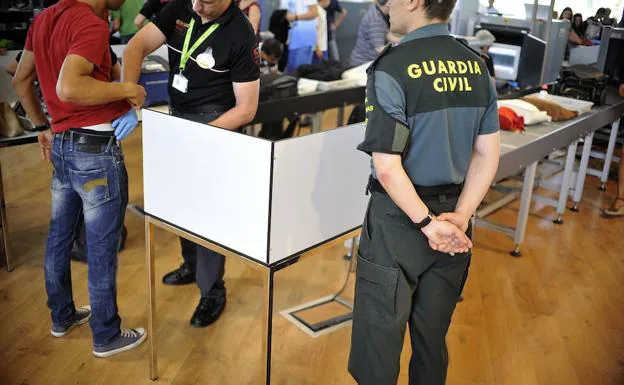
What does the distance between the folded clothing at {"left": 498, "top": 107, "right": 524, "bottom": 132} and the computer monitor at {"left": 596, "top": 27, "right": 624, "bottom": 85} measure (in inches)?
86.0

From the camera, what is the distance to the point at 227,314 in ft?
8.72

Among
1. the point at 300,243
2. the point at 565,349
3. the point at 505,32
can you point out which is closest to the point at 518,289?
the point at 565,349

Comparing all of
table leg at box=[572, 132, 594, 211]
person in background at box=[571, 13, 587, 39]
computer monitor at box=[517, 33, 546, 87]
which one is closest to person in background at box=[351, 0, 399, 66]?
computer monitor at box=[517, 33, 546, 87]

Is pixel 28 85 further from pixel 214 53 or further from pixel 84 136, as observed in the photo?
pixel 214 53

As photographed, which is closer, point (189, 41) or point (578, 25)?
point (189, 41)

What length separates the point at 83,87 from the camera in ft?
6.26

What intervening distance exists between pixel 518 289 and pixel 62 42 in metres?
2.32

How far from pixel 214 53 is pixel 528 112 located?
186cm

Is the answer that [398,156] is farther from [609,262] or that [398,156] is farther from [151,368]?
[609,262]

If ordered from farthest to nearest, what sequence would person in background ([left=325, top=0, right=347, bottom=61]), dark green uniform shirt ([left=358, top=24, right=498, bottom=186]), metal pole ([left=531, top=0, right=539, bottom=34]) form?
person in background ([left=325, top=0, right=347, bottom=61])
metal pole ([left=531, top=0, right=539, bottom=34])
dark green uniform shirt ([left=358, top=24, right=498, bottom=186])

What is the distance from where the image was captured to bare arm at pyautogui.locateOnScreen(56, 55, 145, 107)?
1.88m

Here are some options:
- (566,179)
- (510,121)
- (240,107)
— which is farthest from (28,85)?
(566,179)

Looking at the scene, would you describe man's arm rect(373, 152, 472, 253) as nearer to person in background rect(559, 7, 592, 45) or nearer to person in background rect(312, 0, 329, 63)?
person in background rect(559, 7, 592, 45)

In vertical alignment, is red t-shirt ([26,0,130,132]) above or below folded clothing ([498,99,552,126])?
above
